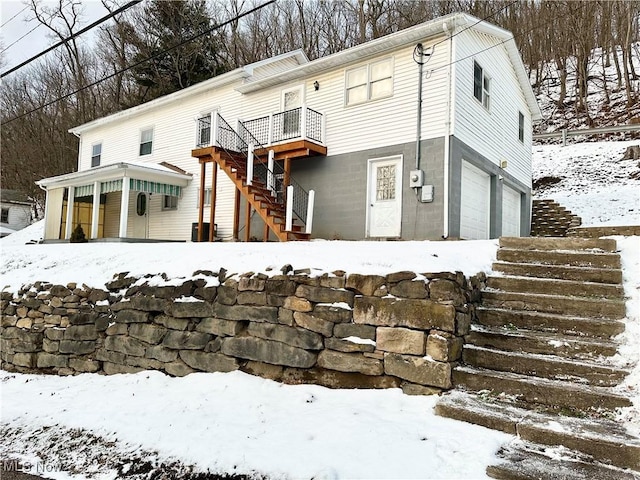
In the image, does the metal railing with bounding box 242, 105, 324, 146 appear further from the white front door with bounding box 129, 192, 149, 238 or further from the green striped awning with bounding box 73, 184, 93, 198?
the green striped awning with bounding box 73, 184, 93, 198

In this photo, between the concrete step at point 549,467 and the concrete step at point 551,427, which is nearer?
the concrete step at point 549,467

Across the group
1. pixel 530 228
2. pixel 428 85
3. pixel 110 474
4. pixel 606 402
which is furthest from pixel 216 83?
pixel 606 402

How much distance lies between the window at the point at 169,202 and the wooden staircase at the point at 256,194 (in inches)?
120

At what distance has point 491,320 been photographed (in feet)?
14.3

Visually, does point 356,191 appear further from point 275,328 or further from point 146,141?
point 146,141

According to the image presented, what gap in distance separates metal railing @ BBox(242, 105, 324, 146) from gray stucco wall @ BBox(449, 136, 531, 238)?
3358 millimetres

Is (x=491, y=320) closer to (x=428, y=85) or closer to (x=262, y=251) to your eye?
(x=262, y=251)

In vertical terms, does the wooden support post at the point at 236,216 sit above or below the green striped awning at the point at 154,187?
below

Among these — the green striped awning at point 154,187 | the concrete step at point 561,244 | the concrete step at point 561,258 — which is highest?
the green striped awning at point 154,187

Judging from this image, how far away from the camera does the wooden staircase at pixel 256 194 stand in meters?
9.66

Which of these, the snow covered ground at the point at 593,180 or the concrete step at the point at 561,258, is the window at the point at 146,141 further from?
the snow covered ground at the point at 593,180

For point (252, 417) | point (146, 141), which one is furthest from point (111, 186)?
point (252, 417)

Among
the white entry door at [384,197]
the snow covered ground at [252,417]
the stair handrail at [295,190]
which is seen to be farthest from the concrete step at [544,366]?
the stair handrail at [295,190]

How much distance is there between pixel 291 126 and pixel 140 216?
715cm
